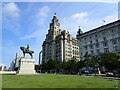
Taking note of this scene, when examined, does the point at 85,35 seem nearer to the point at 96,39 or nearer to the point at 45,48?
the point at 96,39

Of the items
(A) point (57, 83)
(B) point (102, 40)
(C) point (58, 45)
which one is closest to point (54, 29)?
(C) point (58, 45)

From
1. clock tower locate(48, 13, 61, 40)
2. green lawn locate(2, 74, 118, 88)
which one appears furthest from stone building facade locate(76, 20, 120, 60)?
clock tower locate(48, 13, 61, 40)

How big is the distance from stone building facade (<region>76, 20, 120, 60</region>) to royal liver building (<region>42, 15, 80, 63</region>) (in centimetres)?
3030

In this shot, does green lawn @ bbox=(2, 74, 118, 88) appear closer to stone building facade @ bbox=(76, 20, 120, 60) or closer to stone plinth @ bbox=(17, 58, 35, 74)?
stone plinth @ bbox=(17, 58, 35, 74)

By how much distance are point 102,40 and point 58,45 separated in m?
48.4

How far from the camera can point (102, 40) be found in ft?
183

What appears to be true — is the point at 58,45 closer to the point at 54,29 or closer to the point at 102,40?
the point at 54,29

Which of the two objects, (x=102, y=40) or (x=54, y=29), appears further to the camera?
(x=54, y=29)

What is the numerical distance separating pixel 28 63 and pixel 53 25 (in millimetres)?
75966

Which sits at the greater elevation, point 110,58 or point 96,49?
point 96,49

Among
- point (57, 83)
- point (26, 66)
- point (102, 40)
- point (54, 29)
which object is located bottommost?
point (57, 83)

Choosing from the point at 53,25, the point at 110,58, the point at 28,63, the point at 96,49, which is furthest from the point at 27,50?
the point at 53,25

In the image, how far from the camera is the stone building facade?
5125cm

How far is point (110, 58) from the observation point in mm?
30453
